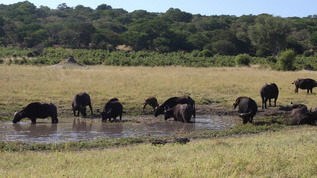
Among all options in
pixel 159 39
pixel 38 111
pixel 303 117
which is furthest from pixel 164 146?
pixel 159 39

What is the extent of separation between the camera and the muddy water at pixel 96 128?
1213 centimetres

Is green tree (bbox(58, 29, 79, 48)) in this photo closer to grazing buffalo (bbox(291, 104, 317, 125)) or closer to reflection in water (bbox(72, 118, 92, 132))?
reflection in water (bbox(72, 118, 92, 132))

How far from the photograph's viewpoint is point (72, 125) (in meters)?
14.4

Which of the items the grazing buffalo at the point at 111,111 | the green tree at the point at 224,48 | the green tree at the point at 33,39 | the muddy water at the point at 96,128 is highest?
the green tree at the point at 33,39

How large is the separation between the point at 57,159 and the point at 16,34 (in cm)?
7585

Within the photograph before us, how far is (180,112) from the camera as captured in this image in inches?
600

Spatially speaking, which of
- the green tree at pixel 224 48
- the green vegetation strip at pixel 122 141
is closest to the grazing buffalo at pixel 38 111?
the green vegetation strip at pixel 122 141

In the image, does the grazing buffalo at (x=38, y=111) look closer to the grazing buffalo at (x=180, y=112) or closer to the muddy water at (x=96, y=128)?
the muddy water at (x=96, y=128)

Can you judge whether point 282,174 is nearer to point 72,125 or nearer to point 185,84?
point 72,125

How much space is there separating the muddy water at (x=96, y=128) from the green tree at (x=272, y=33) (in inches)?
2268

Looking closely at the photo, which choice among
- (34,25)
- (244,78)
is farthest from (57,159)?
(34,25)

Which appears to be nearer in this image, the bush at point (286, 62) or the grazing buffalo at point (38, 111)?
the grazing buffalo at point (38, 111)

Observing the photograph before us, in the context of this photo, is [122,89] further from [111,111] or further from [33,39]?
[33,39]

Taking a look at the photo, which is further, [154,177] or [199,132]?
[199,132]
